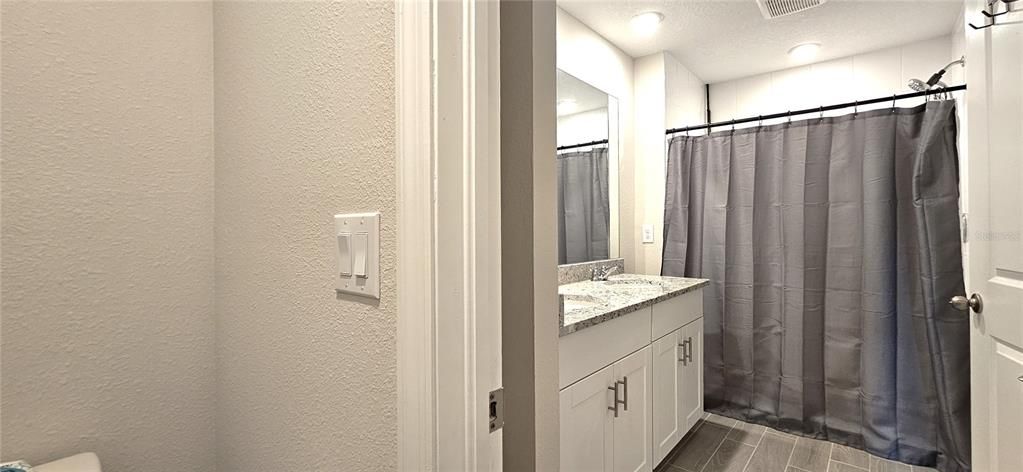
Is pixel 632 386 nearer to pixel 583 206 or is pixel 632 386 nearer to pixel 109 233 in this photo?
pixel 583 206

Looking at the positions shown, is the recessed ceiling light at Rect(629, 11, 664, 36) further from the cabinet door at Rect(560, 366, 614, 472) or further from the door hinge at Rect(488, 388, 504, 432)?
the door hinge at Rect(488, 388, 504, 432)

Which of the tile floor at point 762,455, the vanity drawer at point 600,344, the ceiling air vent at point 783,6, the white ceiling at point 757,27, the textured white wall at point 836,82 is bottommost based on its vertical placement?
the tile floor at point 762,455

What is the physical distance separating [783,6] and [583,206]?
133 centimetres

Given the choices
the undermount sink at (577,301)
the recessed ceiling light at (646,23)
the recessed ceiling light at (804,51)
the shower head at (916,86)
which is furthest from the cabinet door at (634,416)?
the recessed ceiling light at (804,51)

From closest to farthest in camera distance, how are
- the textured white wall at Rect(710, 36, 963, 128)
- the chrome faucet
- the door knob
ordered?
the door knob → the chrome faucet → the textured white wall at Rect(710, 36, 963, 128)

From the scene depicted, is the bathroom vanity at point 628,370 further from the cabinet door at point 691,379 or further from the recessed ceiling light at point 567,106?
the recessed ceiling light at point 567,106

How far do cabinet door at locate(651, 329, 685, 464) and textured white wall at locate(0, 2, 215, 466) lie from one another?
159 cm

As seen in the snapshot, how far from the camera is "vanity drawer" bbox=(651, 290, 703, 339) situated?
195 centimetres

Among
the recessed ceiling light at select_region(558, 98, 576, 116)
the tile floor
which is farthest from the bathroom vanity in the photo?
the recessed ceiling light at select_region(558, 98, 576, 116)

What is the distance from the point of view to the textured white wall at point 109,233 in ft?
2.55

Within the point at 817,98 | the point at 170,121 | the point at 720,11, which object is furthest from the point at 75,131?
the point at 817,98

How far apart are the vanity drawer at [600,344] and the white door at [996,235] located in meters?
0.98

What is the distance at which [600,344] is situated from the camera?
5.02 ft

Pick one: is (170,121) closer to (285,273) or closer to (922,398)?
(285,273)
